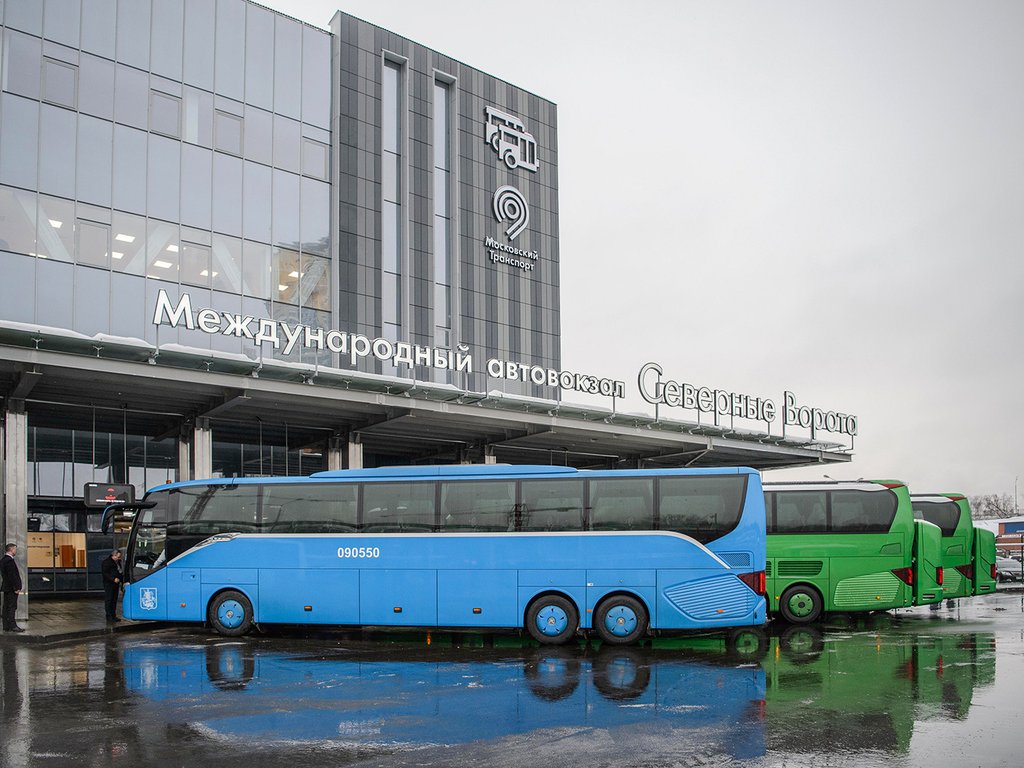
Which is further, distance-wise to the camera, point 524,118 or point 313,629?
point 524,118

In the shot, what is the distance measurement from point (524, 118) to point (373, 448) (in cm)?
2516

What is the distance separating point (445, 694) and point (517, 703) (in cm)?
112

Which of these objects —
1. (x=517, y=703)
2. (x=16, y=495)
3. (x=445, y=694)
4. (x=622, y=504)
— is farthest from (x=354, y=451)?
(x=517, y=703)

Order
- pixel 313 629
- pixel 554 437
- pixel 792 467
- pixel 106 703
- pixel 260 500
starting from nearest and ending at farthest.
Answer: pixel 106 703 → pixel 260 500 → pixel 313 629 → pixel 554 437 → pixel 792 467

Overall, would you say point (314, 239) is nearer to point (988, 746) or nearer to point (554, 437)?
point (554, 437)

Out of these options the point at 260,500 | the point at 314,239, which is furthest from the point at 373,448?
the point at 260,500

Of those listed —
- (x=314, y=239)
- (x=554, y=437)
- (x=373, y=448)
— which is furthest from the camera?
(x=314, y=239)

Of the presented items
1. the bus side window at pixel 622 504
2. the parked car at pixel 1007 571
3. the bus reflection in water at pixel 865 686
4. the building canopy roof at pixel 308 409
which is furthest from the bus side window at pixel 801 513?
the parked car at pixel 1007 571

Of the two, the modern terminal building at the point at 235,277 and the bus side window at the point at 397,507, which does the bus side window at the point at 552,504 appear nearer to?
the bus side window at the point at 397,507

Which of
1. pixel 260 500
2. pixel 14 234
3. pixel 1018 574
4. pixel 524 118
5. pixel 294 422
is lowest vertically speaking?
pixel 1018 574

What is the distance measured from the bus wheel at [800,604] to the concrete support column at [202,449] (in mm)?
14852

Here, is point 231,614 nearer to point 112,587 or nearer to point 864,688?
point 112,587

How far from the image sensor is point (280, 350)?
84.9 ft

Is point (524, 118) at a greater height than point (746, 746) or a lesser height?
greater
